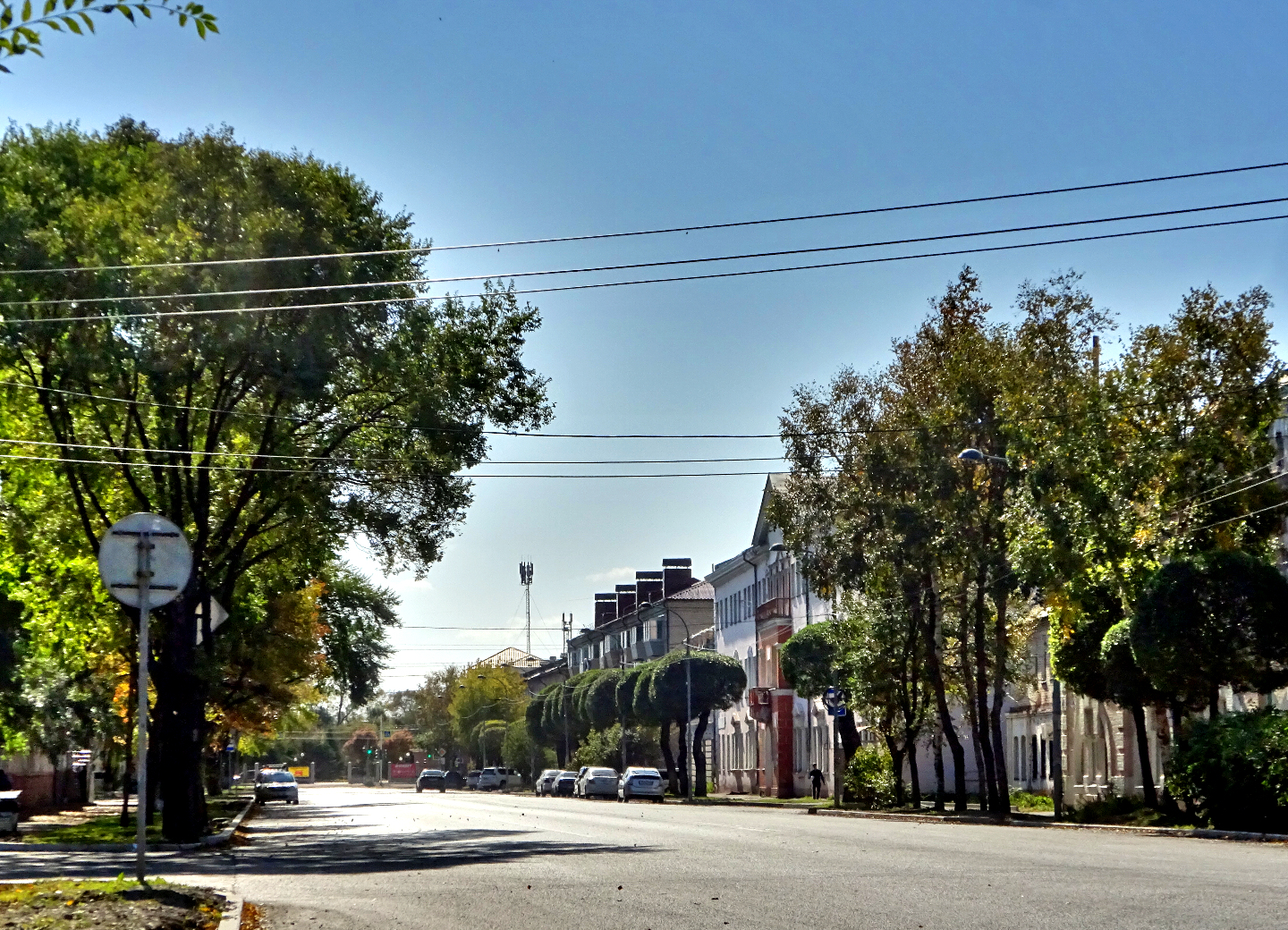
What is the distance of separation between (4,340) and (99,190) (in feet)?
10.1

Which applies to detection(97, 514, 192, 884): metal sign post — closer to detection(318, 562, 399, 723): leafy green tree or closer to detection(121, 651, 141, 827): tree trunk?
detection(121, 651, 141, 827): tree trunk

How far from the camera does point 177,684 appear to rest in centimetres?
2812

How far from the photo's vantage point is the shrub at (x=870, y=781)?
51969 mm

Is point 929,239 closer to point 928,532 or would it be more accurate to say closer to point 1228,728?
point 1228,728

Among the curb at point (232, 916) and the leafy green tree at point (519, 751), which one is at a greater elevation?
the leafy green tree at point (519, 751)

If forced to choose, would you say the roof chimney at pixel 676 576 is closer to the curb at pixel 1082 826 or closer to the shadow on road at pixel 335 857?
the curb at pixel 1082 826

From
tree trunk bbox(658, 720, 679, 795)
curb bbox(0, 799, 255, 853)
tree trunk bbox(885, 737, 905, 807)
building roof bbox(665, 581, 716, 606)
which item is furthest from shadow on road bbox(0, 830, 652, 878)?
building roof bbox(665, 581, 716, 606)

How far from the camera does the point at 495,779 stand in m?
114

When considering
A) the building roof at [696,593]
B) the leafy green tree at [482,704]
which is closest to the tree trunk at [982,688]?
the building roof at [696,593]

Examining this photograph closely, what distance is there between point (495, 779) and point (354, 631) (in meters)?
48.2

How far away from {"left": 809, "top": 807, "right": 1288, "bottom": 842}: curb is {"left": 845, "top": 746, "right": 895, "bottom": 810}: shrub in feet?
5.04

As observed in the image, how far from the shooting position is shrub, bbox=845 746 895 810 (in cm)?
5197

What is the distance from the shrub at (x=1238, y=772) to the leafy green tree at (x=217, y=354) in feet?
44.0

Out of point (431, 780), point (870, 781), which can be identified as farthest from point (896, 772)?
point (431, 780)
